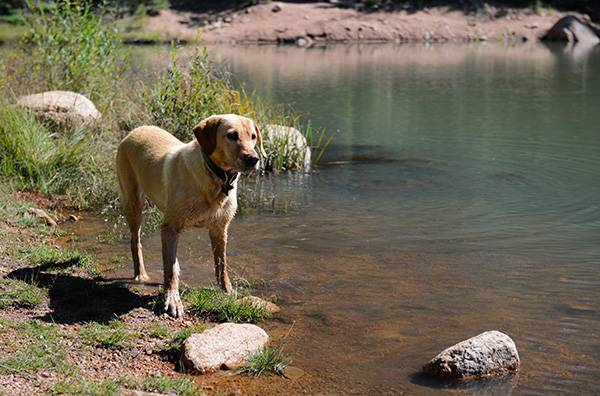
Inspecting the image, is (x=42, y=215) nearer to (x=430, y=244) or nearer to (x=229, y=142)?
(x=229, y=142)

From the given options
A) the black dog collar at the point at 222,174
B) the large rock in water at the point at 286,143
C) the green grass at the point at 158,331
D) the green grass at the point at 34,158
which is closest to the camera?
the green grass at the point at 158,331

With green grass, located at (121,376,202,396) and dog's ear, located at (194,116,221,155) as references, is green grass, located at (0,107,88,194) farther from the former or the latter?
green grass, located at (121,376,202,396)

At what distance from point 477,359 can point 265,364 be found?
4.58 ft

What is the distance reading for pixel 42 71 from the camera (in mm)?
13227

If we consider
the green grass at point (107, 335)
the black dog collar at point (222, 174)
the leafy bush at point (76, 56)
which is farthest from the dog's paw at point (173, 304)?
the leafy bush at point (76, 56)

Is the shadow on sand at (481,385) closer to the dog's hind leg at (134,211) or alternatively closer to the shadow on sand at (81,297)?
the shadow on sand at (81,297)

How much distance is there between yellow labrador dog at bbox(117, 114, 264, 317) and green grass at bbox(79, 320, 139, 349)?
0.54 m

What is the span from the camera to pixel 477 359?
5641 mm

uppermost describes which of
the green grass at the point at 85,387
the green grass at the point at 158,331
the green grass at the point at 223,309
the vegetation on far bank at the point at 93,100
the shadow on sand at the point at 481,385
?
the vegetation on far bank at the point at 93,100

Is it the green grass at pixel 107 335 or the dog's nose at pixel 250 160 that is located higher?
the dog's nose at pixel 250 160

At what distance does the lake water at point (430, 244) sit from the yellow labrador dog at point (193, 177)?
30.0 inches

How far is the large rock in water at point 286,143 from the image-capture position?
12570 millimetres

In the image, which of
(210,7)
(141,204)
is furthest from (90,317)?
(210,7)

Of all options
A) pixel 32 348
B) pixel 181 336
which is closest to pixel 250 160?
pixel 181 336
